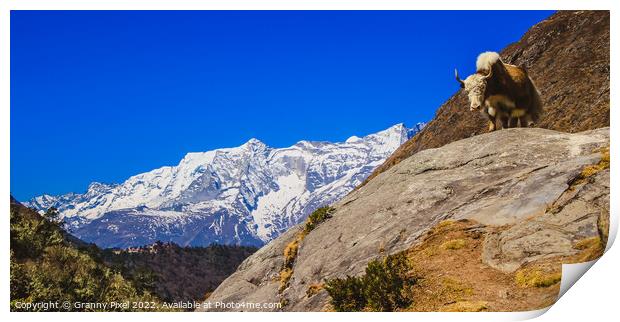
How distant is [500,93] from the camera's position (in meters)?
19.1

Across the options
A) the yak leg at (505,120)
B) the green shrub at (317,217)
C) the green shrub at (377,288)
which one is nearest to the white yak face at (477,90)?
the yak leg at (505,120)

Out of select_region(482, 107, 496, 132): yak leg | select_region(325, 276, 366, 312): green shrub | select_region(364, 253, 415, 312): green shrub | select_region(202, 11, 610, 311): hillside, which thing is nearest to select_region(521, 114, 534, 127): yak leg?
select_region(482, 107, 496, 132): yak leg

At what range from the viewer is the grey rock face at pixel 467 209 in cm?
1178

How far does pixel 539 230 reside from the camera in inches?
458

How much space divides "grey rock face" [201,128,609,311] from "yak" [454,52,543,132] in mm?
1927

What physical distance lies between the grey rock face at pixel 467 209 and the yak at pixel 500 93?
6.32 ft

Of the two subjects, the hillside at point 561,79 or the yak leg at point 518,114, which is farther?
the hillside at point 561,79

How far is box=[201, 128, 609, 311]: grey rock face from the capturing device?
1178 cm

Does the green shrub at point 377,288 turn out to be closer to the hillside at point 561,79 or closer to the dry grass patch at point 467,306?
the dry grass patch at point 467,306

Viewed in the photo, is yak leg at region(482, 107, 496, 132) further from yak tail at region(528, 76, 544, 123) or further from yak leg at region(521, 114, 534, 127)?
yak tail at region(528, 76, 544, 123)
